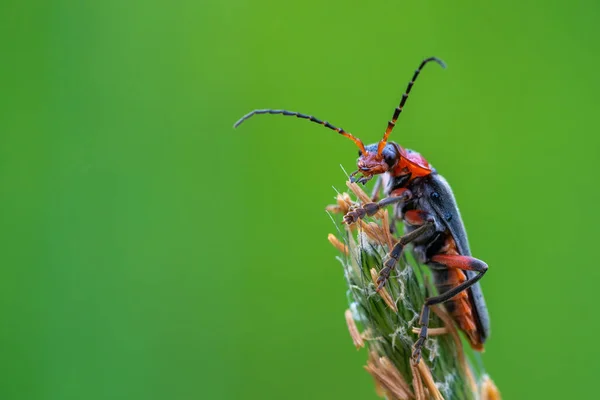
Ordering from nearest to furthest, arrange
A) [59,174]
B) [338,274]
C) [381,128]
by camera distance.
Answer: [59,174] < [338,274] < [381,128]

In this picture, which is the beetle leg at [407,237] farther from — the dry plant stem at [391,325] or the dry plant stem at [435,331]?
the dry plant stem at [435,331]

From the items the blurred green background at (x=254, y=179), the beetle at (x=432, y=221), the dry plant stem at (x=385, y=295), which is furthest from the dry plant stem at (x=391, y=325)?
the blurred green background at (x=254, y=179)

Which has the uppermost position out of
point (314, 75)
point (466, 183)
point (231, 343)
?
point (314, 75)

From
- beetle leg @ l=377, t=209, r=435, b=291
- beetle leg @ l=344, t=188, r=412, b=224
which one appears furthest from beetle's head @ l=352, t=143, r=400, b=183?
beetle leg @ l=377, t=209, r=435, b=291

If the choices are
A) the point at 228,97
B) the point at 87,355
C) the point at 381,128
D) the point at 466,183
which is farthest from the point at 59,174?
the point at 466,183

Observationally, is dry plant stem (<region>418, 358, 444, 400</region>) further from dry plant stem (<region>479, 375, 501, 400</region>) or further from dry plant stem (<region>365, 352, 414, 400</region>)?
dry plant stem (<region>479, 375, 501, 400</region>)

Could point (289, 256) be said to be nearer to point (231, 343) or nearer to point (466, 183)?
point (231, 343)

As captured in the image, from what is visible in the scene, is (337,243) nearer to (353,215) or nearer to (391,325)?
(353,215)
